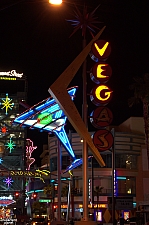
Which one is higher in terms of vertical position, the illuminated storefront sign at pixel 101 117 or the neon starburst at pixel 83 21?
the neon starburst at pixel 83 21

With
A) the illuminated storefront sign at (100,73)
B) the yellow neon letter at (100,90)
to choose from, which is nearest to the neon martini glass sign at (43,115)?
the illuminated storefront sign at (100,73)

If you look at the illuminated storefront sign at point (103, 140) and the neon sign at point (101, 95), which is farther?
the illuminated storefront sign at point (103, 140)

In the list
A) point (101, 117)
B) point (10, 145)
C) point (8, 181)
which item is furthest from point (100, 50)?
point (10, 145)

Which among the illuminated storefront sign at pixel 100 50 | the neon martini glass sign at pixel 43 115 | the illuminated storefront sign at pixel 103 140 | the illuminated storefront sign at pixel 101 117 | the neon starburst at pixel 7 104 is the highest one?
the neon starburst at pixel 7 104

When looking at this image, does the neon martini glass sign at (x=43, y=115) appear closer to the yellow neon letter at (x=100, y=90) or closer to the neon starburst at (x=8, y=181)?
the yellow neon letter at (x=100, y=90)

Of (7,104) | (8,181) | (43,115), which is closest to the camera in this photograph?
(43,115)

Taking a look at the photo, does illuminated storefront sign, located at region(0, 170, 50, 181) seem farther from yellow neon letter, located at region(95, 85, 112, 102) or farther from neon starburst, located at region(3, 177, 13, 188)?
yellow neon letter, located at region(95, 85, 112, 102)

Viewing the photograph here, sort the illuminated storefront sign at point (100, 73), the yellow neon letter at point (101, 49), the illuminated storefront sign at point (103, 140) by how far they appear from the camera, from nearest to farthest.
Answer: the illuminated storefront sign at point (103, 140), the illuminated storefront sign at point (100, 73), the yellow neon letter at point (101, 49)

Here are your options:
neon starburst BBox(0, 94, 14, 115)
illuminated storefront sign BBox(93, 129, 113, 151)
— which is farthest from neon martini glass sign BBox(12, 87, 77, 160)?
neon starburst BBox(0, 94, 14, 115)

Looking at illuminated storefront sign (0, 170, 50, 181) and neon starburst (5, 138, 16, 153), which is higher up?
neon starburst (5, 138, 16, 153)

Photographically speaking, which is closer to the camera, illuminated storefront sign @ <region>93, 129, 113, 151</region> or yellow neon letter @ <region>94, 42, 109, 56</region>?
illuminated storefront sign @ <region>93, 129, 113, 151</region>

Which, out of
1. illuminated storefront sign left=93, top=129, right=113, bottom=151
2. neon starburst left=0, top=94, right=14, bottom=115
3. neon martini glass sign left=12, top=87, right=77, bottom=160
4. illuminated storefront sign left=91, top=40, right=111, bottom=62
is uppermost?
neon starburst left=0, top=94, right=14, bottom=115

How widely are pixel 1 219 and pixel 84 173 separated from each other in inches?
902

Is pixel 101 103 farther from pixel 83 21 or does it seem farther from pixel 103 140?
pixel 83 21
